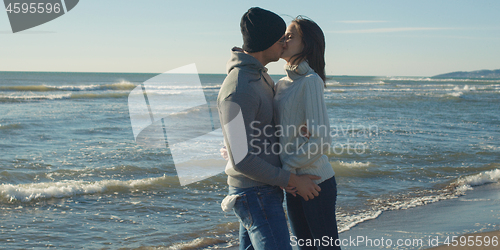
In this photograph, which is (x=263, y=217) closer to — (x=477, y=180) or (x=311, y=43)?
(x=311, y=43)

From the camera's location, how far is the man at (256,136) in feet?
6.36

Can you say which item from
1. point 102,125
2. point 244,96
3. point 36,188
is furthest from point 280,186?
point 102,125

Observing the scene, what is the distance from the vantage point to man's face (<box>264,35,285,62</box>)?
84.2 inches

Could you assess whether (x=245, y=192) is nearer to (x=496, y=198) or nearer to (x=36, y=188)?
(x=36, y=188)

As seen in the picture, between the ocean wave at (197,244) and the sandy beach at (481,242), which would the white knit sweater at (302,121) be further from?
the sandy beach at (481,242)

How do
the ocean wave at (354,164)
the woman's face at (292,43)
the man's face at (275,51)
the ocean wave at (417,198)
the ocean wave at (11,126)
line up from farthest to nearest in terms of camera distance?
the ocean wave at (11,126) < the ocean wave at (354,164) < the ocean wave at (417,198) < the woman's face at (292,43) < the man's face at (275,51)

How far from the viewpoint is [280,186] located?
83.4 inches

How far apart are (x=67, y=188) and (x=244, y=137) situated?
4.71m

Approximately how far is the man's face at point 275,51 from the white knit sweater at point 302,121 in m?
0.11

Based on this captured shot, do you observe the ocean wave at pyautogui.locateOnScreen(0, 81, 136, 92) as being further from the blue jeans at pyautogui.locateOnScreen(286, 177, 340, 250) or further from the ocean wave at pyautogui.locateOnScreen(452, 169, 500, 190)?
the blue jeans at pyautogui.locateOnScreen(286, 177, 340, 250)

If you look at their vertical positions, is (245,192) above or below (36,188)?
above

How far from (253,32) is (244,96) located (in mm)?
369

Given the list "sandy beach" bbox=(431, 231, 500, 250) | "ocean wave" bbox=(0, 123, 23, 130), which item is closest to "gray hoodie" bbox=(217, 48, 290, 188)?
"sandy beach" bbox=(431, 231, 500, 250)

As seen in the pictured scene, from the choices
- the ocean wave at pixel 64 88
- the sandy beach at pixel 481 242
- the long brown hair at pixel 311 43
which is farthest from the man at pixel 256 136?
the ocean wave at pixel 64 88
